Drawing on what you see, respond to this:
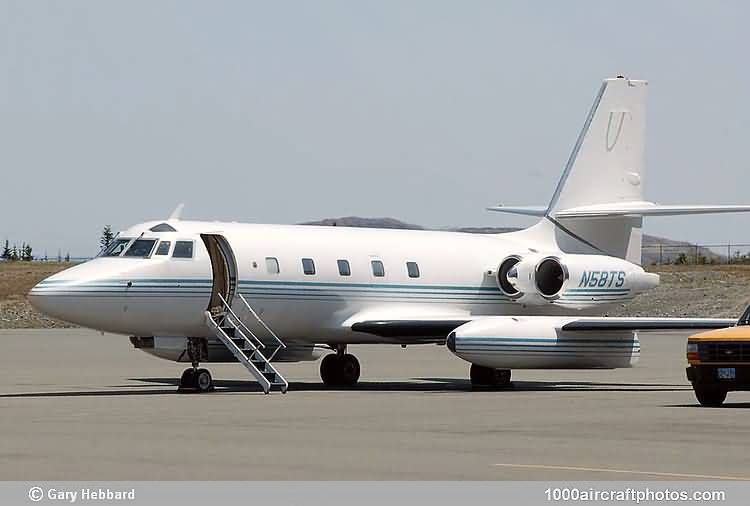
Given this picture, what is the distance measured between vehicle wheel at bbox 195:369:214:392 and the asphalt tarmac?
38 centimetres

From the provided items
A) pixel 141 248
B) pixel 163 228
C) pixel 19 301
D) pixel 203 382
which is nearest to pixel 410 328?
pixel 203 382

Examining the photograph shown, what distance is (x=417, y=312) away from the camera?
33.2 metres

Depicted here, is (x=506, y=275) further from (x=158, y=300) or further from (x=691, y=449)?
(x=691, y=449)

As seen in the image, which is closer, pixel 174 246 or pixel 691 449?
pixel 691 449

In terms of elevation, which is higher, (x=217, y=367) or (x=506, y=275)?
(x=506, y=275)

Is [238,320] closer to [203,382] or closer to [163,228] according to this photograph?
[203,382]

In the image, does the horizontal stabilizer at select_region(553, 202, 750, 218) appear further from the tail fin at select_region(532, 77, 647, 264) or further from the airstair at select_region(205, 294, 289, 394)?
the airstair at select_region(205, 294, 289, 394)

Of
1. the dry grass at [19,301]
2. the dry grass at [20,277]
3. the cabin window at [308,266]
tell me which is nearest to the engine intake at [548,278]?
the cabin window at [308,266]

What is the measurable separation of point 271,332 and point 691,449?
1481 centimetres

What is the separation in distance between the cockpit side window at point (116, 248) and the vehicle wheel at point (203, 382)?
260 cm

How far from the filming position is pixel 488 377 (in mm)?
31875

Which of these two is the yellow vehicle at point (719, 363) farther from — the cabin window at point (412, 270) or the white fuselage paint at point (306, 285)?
the cabin window at point (412, 270)

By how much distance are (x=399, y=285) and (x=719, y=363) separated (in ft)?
35.9
